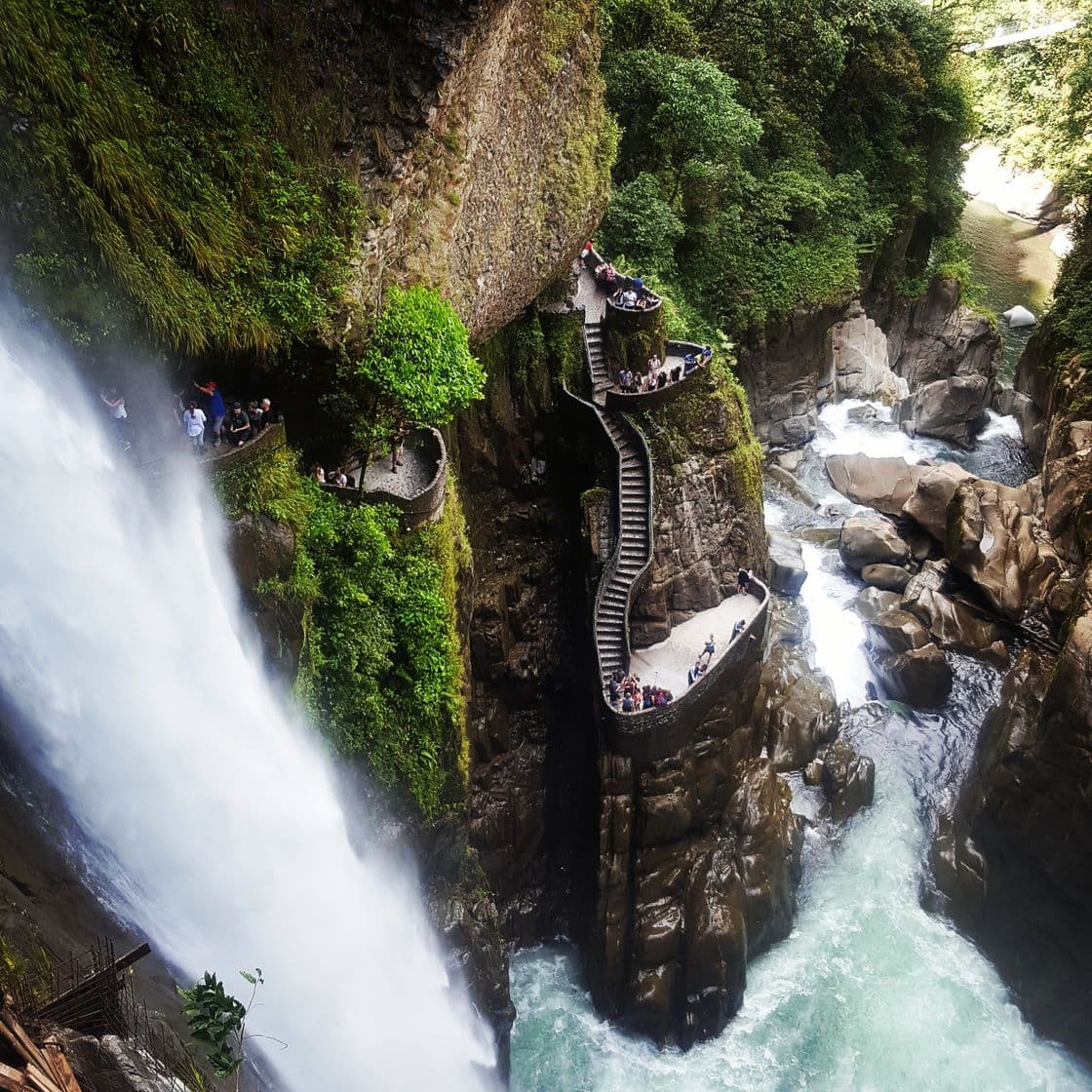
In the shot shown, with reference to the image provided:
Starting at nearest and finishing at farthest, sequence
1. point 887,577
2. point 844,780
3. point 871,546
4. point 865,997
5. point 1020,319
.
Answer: point 865,997
point 844,780
point 887,577
point 871,546
point 1020,319

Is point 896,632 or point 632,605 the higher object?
point 632,605

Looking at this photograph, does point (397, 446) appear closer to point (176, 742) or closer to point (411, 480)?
point (411, 480)

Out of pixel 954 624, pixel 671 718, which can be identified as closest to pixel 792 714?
pixel 671 718

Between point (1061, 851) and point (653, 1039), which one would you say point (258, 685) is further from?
point (1061, 851)

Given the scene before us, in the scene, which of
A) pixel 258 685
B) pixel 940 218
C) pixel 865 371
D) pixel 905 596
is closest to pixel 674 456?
pixel 905 596

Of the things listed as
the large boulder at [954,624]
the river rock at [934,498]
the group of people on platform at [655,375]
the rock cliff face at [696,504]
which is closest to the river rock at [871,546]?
the river rock at [934,498]
